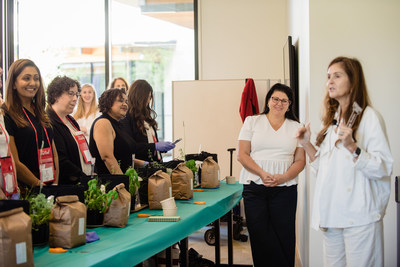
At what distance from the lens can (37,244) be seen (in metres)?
1.78

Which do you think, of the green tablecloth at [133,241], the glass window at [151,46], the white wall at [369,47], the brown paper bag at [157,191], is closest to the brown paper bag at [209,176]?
the green tablecloth at [133,241]

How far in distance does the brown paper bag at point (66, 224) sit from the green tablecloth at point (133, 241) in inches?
1.6

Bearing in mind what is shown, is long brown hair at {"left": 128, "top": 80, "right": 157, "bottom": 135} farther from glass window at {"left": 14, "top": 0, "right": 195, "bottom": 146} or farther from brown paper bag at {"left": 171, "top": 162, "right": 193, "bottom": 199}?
glass window at {"left": 14, "top": 0, "right": 195, "bottom": 146}

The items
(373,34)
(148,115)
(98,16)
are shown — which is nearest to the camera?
(373,34)

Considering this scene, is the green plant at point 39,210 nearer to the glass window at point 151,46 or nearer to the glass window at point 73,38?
the glass window at point 151,46

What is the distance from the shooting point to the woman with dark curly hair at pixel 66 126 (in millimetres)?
3172

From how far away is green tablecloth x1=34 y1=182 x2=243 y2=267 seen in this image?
1638 millimetres

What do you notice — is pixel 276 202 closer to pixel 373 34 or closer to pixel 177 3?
pixel 373 34

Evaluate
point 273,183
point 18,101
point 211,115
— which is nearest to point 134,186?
point 18,101

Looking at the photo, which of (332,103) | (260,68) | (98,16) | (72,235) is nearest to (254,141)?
(332,103)

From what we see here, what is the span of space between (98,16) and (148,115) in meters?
3.53

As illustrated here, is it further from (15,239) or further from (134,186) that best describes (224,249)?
(15,239)

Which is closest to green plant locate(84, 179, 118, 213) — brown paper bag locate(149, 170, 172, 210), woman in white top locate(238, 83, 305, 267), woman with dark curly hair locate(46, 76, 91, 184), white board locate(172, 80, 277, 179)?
brown paper bag locate(149, 170, 172, 210)

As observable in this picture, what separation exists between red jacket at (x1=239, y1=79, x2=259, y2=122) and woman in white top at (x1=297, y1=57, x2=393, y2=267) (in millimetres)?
3309
